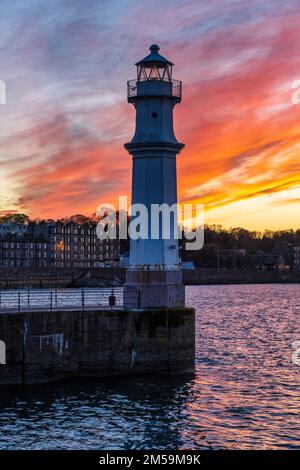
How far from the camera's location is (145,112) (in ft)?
99.9

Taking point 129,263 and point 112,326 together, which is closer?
point 112,326

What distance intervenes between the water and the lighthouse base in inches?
129

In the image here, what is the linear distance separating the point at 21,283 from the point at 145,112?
343ft

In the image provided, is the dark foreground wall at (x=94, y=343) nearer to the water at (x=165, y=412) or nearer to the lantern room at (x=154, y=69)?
the water at (x=165, y=412)

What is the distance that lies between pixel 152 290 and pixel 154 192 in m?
4.16

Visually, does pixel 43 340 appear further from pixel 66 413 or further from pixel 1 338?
pixel 66 413

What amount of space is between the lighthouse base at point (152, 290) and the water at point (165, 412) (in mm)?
3285

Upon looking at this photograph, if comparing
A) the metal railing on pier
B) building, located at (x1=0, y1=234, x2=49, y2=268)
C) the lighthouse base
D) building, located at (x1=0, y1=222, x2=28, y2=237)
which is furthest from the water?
building, located at (x1=0, y1=222, x2=28, y2=237)

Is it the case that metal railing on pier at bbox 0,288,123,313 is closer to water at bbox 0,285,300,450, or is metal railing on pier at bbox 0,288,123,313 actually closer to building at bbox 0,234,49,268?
water at bbox 0,285,300,450

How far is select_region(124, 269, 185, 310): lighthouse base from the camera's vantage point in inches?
1163

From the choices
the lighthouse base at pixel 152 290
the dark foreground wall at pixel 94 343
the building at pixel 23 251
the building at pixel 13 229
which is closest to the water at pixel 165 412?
the dark foreground wall at pixel 94 343

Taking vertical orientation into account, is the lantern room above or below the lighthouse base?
above
